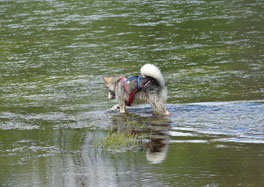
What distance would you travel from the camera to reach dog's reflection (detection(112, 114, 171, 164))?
304 inches

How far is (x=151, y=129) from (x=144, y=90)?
149cm

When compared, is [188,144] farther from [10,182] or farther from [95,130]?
[10,182]

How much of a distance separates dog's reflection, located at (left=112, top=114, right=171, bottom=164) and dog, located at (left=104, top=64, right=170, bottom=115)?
0.27 meters

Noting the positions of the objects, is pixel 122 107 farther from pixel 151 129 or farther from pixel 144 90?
pixel 151 129

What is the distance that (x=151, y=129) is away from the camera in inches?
381

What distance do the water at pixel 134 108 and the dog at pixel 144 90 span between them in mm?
299

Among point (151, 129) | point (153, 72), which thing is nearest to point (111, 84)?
point (153, 72)

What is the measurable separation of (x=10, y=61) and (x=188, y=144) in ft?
38.6

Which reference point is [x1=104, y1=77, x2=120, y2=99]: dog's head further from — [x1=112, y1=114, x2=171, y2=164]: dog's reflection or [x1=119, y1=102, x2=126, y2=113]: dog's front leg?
[x1=112, y1=114, x2=171, y2=164]: dog's reflection

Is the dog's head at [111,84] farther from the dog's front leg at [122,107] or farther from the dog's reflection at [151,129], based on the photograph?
the dog's reflection at [151,129]

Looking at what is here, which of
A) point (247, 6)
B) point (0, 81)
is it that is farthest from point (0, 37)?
point (247, 6)

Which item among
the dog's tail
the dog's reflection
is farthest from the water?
the dog's tail

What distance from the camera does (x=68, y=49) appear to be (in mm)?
20266

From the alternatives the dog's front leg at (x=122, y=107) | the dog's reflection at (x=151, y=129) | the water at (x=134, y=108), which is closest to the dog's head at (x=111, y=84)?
the water at (x=134, y=108)
